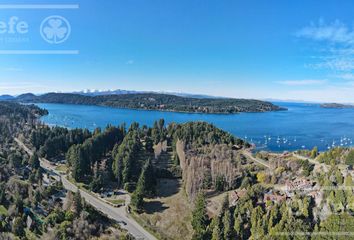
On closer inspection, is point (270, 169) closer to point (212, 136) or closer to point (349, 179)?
A: point (349, 179)

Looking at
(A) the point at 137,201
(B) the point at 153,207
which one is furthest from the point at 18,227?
(B) the point at 153,207

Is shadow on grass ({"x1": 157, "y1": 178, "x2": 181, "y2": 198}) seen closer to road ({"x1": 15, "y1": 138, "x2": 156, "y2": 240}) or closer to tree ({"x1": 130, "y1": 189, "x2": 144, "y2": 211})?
tree ({"x1": 130, "y1": 189, "x2": 144, "y2": 211})

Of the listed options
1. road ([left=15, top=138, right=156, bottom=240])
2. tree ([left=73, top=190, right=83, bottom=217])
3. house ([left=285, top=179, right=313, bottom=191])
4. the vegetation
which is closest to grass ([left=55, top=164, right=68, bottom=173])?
road ([left=15, top=138, right=156, bottom=240])

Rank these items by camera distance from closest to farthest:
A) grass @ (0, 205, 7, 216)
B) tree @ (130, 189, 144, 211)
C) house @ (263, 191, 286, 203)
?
house @ (263, 191, 286, 203), grass @ (0, 205, 7, 216), tree @ (130, 189, 144, 211)

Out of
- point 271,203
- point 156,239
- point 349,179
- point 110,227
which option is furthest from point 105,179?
point 349,179

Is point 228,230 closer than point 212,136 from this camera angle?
Yes

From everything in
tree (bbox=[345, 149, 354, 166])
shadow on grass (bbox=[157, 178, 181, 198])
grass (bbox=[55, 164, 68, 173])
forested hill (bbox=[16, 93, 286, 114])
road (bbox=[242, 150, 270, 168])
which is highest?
forested hill (bbox=[16, 93, 286, 114])

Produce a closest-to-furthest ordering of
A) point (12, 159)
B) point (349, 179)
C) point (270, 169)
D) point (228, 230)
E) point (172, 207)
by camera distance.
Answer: point (228, 230) < point (349, 179) < point (172, 207) < point (270, 169) < point (12, 159)
